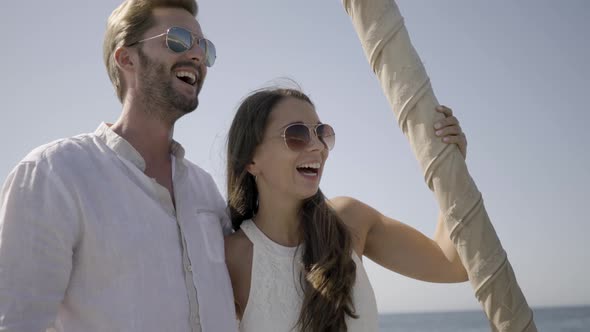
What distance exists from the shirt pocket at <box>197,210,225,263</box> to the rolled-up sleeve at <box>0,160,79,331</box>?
64cm

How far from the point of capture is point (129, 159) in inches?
105

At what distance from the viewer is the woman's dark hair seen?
9.27 feet

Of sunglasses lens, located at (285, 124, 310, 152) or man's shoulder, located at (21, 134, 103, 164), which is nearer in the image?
man's shoulder, located at (21, 134, 103, 164)

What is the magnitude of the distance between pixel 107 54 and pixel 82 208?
1.14 metres

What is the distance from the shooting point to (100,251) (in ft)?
7.60

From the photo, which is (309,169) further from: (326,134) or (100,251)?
(100,251)

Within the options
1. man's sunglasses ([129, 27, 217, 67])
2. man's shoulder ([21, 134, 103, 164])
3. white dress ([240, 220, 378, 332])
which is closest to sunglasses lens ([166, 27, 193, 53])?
man's sunglasses ([129, 27, 217, 67])

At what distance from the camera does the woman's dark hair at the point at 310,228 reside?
2826 millimetres

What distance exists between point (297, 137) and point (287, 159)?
13 centimetres

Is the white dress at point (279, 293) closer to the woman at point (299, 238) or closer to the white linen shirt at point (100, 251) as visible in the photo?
the woman at point (299, 238)

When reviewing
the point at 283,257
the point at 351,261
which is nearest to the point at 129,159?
the point at 283,257

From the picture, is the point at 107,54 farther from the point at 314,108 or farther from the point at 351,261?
the point at 351,261

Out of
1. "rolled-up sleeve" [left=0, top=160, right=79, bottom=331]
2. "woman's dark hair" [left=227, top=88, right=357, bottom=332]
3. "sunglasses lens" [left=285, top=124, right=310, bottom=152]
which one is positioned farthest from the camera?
"sunglasses lens" [left=285, top=124, right=310, bottom=152]

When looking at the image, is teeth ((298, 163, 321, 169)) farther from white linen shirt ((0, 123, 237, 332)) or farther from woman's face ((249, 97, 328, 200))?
white linen shirt ((0, 123, 237, 332))
